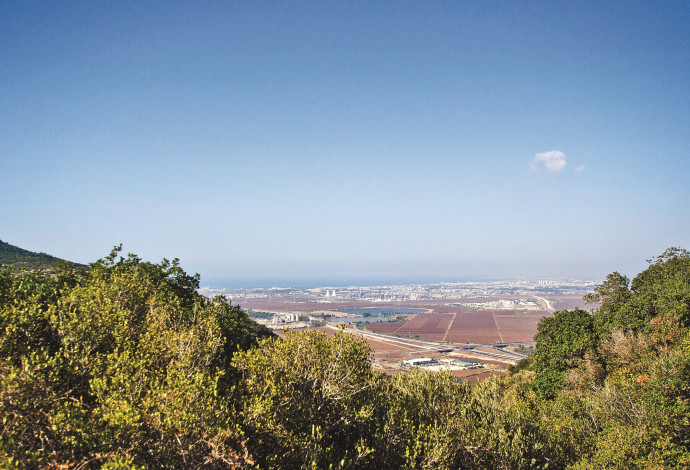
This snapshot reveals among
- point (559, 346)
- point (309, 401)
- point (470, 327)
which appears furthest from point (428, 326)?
point (309, 401)

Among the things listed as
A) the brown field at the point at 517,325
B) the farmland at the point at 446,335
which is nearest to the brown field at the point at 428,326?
the farmland at the point at 446,335

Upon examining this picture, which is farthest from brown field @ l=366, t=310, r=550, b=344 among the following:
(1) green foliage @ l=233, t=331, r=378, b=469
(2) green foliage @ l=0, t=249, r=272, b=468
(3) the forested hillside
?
(2) green foliage @ l=0, t=249, r=272, b=468

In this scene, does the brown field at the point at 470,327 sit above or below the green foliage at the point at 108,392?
below

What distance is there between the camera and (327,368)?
448 inches

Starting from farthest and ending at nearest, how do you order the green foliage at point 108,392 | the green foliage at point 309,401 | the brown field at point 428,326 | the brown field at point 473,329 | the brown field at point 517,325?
the brown field at point 428,326 → the brown field at point 517,325 → the brown field at point 473,329 → the green foliage at point 309,401 → the green foliage at point 108,392

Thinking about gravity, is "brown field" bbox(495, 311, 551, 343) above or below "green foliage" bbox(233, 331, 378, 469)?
below

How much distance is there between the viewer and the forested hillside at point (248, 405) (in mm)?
7262

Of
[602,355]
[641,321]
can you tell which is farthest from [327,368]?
[641,321]

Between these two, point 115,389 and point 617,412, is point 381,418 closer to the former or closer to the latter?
point 115,389

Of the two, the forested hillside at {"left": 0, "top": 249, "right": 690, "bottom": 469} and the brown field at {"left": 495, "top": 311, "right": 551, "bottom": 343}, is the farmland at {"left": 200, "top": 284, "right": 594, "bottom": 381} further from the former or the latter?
the forested hillside at {"left": 0, "top": 249, "right": 690, "bottom": 469}

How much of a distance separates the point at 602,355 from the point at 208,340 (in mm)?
28290

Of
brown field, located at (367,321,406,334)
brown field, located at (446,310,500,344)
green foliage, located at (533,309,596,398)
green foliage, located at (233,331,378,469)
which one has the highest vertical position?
green foliage, located at (233,331,378,469)

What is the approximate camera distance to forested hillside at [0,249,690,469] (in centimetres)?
726

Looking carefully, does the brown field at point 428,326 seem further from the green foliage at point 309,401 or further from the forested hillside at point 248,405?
the green foliage at point 309,401
